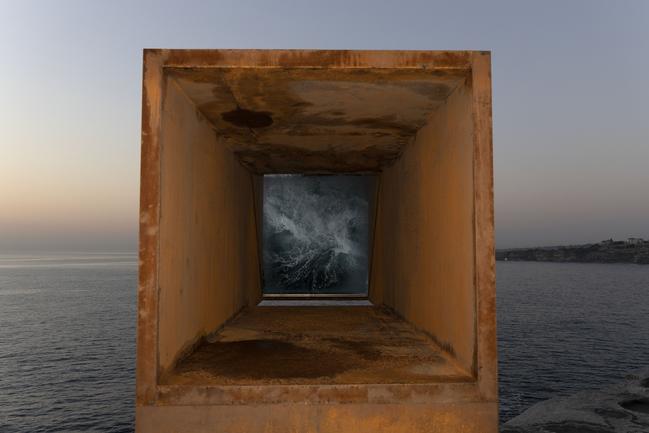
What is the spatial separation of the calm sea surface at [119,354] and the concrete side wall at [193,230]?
1112 inches

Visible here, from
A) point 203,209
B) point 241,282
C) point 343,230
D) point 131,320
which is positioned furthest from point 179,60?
point 131,320

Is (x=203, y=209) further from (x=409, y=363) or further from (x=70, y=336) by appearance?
(x=70, y=336)

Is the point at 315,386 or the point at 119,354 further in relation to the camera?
the point at 119,354

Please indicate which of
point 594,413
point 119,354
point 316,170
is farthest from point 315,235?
point 119,354

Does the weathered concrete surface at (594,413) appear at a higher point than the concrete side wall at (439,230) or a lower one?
Result: lower

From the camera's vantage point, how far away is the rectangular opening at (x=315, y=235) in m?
15.0

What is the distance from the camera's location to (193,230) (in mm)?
6559

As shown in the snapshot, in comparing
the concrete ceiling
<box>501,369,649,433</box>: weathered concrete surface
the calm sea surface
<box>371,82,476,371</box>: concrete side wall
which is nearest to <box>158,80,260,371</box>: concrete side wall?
the concrete ceiling

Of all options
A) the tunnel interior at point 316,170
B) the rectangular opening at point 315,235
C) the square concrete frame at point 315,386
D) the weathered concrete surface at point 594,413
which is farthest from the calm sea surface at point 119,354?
the square concrete frame at point 315,386

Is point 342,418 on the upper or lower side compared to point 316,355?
lower

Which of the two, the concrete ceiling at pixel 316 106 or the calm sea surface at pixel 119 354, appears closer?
the concrete ceiling at pixel 316 106

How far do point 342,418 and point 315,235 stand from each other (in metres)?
10.2

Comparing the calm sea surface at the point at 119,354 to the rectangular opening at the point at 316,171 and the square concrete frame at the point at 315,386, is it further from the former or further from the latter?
the square concrete frame at the point at 315,386

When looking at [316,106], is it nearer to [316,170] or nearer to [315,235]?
[316,170]
